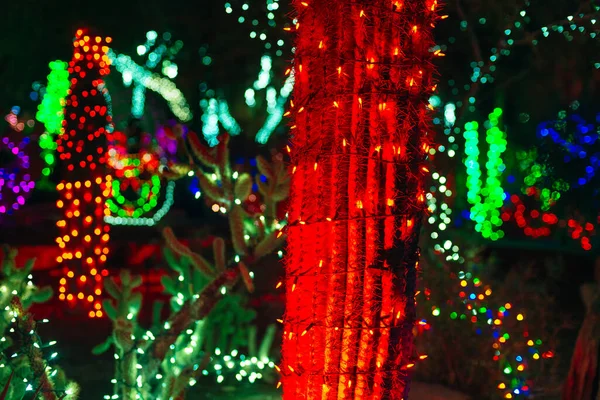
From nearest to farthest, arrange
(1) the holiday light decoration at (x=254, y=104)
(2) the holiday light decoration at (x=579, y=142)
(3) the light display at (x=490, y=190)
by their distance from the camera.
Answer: (2) the holiday light decoration at (x=579, y=142) < (1) the holiday light decoration at (x=254, y=104) < (3) the light display at (x=490, y=190)

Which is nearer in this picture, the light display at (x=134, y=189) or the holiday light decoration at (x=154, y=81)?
the holiday light decoration at (x=154, y=81)

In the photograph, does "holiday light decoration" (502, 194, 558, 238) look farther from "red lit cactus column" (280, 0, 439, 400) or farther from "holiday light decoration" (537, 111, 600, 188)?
"red lit cactus column" (280, 0, 439, 400)

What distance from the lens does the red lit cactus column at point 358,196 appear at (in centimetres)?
315

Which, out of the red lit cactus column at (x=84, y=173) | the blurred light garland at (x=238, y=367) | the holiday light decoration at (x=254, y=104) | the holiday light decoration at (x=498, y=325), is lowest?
the blurred light garland at (x=238, y=367)

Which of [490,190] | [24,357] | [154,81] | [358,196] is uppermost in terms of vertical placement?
[154,81]

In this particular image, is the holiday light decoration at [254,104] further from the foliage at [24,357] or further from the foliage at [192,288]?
the foliage at [24,357]

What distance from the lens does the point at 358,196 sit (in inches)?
124

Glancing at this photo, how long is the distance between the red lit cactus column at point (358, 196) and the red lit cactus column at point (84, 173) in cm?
871

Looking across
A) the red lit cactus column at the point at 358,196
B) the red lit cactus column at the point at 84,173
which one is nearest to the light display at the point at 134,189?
the red lit cactus column at the point at 84,173

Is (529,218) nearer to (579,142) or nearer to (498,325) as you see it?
(579,142)

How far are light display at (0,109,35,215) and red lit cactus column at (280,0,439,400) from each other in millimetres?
17646

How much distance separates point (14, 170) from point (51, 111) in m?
5.38

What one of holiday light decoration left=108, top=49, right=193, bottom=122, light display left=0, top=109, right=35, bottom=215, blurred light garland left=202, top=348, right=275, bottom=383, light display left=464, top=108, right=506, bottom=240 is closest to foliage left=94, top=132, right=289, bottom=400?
blurred light garland left=202, top=348, right=275, bottom=383

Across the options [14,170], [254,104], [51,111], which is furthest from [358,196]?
[51,111]
